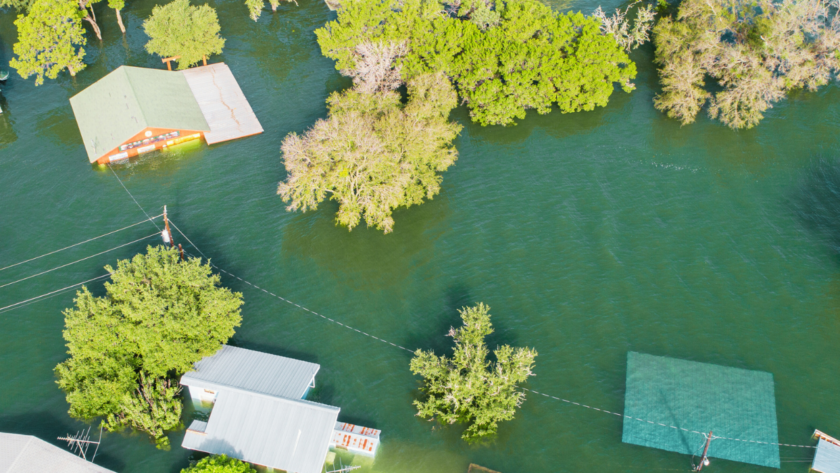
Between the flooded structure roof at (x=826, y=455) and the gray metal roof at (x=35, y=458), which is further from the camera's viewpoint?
the flooded structure roof at (x=826, y=455)

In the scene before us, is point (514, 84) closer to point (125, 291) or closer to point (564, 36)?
point (564, 36)

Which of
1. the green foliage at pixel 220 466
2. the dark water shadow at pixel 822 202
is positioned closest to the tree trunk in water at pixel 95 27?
the green foliage at pixel 220 466

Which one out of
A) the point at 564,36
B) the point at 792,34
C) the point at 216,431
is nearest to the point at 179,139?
the point at 216,431

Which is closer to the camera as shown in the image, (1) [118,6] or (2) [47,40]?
(2) [47,40]

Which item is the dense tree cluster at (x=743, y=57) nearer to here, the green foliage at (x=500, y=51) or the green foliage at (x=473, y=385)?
the green foliage at (x=500, y=51)

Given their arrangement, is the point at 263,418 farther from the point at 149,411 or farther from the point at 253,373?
the point at 149,411

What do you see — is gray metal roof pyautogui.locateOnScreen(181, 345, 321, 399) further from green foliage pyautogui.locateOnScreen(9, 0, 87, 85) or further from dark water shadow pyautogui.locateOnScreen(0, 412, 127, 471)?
green foliage pyautogui.locateOnScreen(9, 0, 87, 85)

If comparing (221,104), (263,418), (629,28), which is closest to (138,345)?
(263,418)
